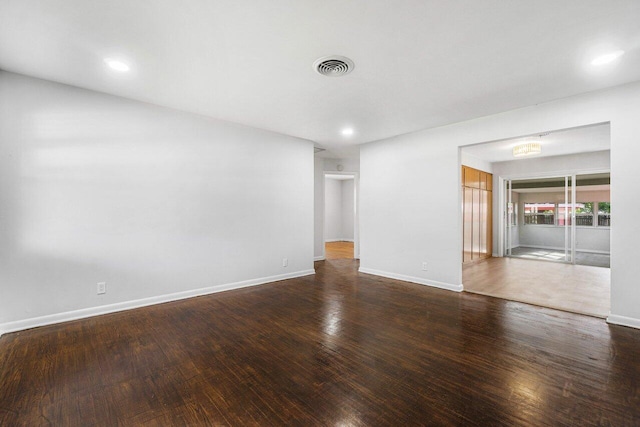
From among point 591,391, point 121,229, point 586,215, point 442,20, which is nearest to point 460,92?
point 442,20

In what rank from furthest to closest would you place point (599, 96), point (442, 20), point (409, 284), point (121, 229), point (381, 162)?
point (381, 162) < point (409, 284) < point (121, 229) < point (599, 96) < point (442, 20)

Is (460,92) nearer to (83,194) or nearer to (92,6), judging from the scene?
(92,6)

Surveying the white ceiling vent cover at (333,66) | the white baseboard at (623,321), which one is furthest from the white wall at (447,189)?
the white ceiling vent cover at (333,66)

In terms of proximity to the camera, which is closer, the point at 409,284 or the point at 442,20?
the point at 442,20

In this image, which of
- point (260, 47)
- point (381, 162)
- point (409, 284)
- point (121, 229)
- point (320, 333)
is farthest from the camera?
point (381, 162)

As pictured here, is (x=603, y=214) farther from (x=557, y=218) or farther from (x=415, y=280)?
(x=415, y=280)

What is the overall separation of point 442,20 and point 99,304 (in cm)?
461

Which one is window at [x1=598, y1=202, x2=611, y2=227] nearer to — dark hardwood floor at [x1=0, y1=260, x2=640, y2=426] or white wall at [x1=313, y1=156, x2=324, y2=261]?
dark hardwood floor at [x1=0, y1=260, x2=640, y2=426]

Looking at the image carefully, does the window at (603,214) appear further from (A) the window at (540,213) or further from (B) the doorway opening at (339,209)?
(B) the doorway opening at (339,209)

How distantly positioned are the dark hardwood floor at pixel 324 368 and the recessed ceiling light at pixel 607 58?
106 inches

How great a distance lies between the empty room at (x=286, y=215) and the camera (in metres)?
1.94

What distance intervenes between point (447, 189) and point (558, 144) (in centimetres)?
339

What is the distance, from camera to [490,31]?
218 centimetres

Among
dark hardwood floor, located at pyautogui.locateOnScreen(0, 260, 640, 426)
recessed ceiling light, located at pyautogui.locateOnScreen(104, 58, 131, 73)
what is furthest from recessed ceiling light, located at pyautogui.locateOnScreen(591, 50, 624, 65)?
recessed ceiling light, located at pyautogui.locateOnScreen(104, 58, 131, 73)
